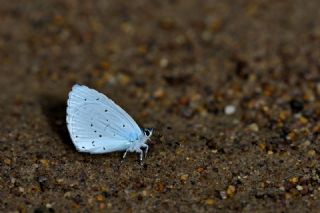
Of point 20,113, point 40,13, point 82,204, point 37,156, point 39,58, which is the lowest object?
point 82,204

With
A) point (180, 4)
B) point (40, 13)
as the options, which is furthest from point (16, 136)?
point (180, 4)

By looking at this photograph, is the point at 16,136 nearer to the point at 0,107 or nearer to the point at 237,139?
the point at 0,107

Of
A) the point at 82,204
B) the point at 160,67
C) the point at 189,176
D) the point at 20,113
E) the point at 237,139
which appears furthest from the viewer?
the point at 160,67

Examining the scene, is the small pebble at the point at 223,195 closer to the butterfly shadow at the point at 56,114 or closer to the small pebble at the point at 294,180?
the small pebble at the point at 294,180

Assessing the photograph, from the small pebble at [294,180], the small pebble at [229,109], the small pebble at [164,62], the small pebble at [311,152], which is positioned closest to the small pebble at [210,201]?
the small pebble at [294,180]

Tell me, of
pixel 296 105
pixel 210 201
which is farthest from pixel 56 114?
pixel 296 105

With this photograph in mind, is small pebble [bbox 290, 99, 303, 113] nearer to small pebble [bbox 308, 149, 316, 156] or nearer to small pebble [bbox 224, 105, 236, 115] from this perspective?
small pebble [bbox 224, 105, 236, 115]
